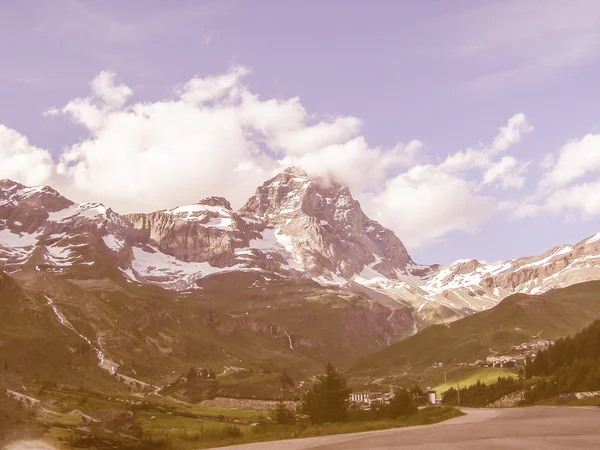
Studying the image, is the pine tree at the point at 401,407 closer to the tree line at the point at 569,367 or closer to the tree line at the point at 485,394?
the tree line at the point at 569,367

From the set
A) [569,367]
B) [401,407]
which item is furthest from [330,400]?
[569,367]

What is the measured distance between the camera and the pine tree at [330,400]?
241 ft

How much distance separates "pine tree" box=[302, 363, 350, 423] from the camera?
241ft

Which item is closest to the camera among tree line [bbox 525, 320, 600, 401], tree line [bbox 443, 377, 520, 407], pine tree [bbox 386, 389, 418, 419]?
pine tree [bbox 386, 389, 418, 419]

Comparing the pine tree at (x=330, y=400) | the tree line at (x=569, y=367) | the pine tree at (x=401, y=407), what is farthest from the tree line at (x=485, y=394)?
the pine tree at (x=330, y=400)

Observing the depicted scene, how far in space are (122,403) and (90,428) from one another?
156733mm

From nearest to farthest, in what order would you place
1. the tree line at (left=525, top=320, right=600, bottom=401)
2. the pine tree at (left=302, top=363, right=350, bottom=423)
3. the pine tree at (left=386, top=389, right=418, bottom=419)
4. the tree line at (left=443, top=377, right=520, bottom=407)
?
the pine tree at (left=302, top=363, right=350, bottom=423), the pine tree at (left=386, top=389, right=418, bottom=419), the tree line at (left=525, top=320, right=600, bottom=401), the tree line at (left=443, top=377, right=520, bottom=407)

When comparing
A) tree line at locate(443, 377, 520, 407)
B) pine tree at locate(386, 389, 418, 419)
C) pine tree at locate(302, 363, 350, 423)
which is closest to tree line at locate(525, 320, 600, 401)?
tree line at locate(443, 377, 520, 407)

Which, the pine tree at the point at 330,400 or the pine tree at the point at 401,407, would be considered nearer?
the pine tree at the point at 330,400

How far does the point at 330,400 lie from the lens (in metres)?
75.1

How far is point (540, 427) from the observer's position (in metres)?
41.9

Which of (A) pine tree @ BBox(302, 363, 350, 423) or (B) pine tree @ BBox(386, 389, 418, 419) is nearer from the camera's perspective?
(A) pine tree @ BBox(302, 363, 350, 423)

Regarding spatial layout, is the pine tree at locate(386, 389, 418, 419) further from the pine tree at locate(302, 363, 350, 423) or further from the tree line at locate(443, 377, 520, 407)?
the tree line at locate(443, 377, 520, 407)

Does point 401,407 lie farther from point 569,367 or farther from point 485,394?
point 485,394
